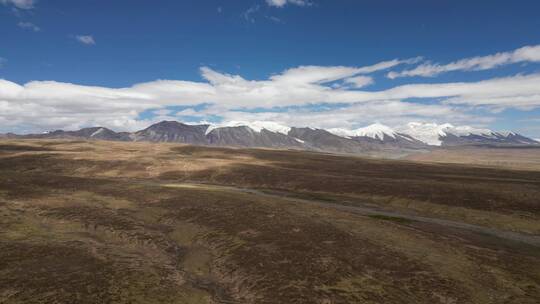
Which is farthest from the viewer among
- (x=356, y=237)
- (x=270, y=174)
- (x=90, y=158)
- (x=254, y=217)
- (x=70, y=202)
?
(x=90, y=158)

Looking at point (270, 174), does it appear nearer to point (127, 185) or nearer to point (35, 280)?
point (127, 185)

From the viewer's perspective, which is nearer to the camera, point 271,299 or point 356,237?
point 271,299

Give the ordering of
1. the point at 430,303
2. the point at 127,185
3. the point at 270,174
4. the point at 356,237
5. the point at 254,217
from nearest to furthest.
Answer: the point at 430,303 < the point at 356,237 < the point at 254,217 < the point at 127,185 < the point at 270,174

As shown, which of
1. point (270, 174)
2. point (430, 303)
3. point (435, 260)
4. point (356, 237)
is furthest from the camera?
point (270, 174)

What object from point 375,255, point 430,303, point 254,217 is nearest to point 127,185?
point 254,217

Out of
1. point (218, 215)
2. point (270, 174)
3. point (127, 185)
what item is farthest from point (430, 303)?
point (270, 174)

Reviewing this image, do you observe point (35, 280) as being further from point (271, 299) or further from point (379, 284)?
point (379, 284)
